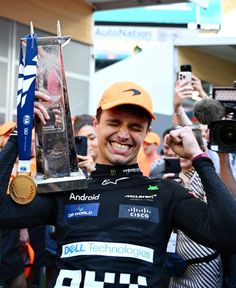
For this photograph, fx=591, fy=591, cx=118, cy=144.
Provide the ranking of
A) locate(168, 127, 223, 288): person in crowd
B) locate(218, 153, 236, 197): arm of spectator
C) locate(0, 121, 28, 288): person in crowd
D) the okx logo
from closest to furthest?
the okx logo < locate(218, 153, 236, 197): arm of spectator < locate(168, 127, 223, 288): person in crowd < locate(0, 121, 28, 288): person in crowd

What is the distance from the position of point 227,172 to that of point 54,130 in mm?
1068

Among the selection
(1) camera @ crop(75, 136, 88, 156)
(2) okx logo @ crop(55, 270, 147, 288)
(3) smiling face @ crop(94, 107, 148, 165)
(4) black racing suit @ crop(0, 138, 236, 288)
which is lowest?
(2) okx logo @ crop(55, 270, 147, 288)

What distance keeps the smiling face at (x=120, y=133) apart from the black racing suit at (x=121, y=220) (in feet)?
0.19

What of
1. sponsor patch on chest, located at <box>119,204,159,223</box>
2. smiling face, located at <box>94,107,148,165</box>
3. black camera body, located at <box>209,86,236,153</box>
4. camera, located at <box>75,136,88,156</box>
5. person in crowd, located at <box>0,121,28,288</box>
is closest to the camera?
sponsor patch on chest, located at <box>119,204,159,223</box>

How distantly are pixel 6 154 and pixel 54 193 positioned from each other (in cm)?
26

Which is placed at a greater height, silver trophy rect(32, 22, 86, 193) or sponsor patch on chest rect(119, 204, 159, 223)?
silver trophy rect(32, 22, 86, 193)

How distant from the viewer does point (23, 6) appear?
6.95 metres

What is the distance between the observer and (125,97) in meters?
2.44

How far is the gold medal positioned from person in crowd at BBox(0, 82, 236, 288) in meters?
0.03

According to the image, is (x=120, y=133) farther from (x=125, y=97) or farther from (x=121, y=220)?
Answer: (x=121, y=220)

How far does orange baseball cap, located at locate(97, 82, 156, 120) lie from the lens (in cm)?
242

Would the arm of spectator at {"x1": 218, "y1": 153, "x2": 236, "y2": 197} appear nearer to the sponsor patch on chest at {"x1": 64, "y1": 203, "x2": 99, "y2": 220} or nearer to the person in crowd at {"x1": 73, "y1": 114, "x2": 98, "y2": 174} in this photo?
the sponsor patch on chest at {"x1": 64, "y1": 203, "x2": 99, "y2": 220}

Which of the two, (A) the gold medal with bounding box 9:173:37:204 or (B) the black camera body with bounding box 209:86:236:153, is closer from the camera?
(A) the gold medal with bounding box 9:173:37:204

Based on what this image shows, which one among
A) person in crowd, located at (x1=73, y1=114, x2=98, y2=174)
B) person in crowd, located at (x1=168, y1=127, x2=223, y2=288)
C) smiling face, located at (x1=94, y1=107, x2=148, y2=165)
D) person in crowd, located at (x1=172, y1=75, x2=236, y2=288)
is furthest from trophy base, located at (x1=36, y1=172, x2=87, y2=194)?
person in crowd, located at (x1=73, y1=114, x2=98, y2=174)
